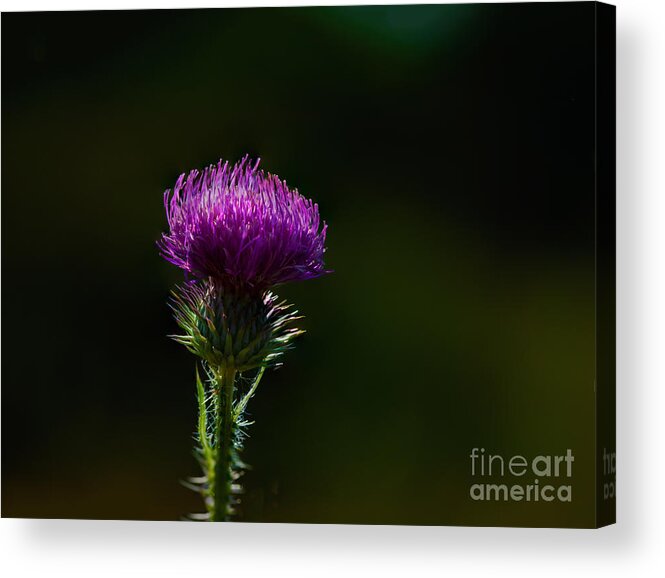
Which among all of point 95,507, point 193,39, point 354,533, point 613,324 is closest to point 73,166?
point 193,39

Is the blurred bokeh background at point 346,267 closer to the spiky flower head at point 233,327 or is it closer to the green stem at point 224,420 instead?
the spiky flower head at point 233,327

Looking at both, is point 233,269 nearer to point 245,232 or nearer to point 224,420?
point 245,232

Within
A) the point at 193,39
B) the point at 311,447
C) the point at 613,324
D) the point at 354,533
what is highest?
the point at 193,39

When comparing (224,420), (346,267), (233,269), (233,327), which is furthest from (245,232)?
(224,420)

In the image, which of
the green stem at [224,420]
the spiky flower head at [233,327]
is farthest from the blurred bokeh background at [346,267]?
the green stem at [224,420]

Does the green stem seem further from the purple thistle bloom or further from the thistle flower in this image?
the purple thistle bloom

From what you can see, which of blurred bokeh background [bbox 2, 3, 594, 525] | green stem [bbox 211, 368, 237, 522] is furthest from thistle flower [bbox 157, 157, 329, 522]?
blurred bokeh background [bbox 2, 3, 594, 525]

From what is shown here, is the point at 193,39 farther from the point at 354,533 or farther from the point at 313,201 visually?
the point at 354,533
